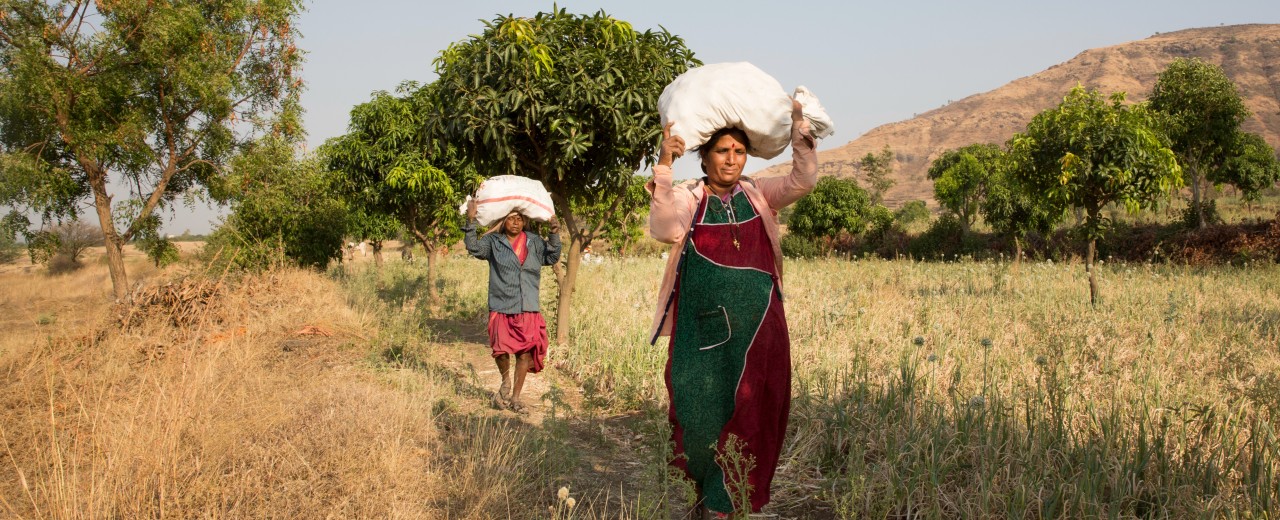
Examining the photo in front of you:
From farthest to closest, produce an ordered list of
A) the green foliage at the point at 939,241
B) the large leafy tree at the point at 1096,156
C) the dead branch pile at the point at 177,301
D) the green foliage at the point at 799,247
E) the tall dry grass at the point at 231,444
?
the green foliage at the point at 799,247 → the green foliage at the point at 939,241 → the large leafy tree at the point at 1096,156 → the dead branch pile at the point at 177,301 → the tall dry grass at the point at 231,444

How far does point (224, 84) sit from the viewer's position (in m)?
16.0

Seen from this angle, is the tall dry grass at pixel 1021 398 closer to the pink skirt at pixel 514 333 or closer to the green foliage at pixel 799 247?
the pink skirt at pixel 514 333

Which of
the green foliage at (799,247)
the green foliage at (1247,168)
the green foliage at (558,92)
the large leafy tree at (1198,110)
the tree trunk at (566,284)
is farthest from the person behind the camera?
the green foliage at (799,247)

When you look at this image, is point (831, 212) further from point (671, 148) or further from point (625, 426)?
point (671, 148)

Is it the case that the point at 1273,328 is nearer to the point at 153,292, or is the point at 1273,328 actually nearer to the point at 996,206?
the point at 153,292

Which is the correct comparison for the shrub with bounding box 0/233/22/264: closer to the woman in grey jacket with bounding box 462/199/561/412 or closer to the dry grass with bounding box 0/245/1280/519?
the dry grass with bounding box 0/245/1280/519

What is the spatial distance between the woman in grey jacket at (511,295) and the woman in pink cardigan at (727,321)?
9.16 feet

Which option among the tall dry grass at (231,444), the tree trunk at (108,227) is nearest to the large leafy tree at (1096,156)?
the tall dry grass at (231,444)

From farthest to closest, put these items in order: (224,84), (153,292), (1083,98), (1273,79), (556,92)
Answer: (1273,79) → (224,84) → (1083,98) → (153,292) → (556,92)

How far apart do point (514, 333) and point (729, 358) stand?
3.07 metres

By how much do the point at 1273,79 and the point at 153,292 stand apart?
583 ft

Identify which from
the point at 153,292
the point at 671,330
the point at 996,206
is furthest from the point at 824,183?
the point at 671,330

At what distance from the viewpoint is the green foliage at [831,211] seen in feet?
109

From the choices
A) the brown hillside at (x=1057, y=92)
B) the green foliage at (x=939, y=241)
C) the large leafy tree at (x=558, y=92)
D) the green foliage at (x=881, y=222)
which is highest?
the brown hillside at (x=1057, y=92)
